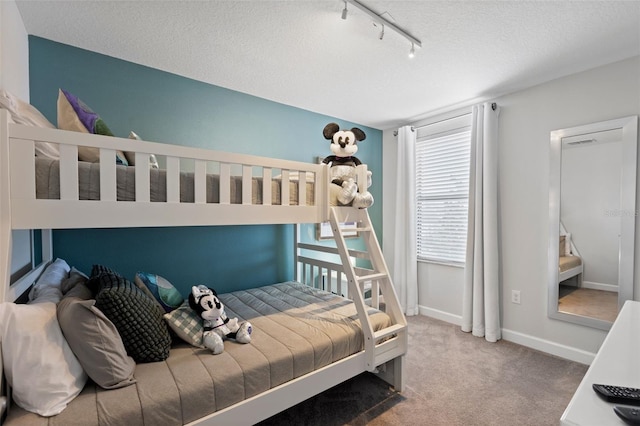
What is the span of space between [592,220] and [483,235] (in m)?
0.78

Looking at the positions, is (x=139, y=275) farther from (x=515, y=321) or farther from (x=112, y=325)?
(x=515, y=321)

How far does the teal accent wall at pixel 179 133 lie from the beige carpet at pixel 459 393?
1.31 metres

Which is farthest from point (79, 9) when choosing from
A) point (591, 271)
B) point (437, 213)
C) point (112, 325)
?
point (591, 271)

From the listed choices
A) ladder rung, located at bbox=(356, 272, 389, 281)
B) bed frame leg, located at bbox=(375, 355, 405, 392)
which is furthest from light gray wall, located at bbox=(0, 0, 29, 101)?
bed frame leg, located at bbox=(375, 355, 405, 392)

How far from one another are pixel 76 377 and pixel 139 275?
676 mm

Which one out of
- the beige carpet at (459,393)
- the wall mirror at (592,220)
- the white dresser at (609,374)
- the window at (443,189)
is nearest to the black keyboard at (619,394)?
the white dresser at (609,374)

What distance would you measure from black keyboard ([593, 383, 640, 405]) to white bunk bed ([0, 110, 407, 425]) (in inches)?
41.6

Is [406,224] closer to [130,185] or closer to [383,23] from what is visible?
[383,23]

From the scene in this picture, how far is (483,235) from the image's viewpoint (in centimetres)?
279

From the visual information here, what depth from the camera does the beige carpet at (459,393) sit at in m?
1.71

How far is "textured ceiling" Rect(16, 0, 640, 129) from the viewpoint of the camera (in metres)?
1.63

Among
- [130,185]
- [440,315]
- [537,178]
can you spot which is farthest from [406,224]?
[130,185]

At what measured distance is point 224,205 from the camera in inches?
58.8

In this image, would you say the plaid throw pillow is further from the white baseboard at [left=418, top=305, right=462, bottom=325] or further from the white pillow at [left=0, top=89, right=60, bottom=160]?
the white baseboard at [left=418, top=305, right=462, bottom=325]
